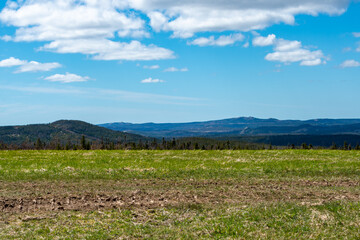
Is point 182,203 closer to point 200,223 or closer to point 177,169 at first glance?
point 200,223

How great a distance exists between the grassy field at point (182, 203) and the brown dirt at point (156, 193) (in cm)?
4

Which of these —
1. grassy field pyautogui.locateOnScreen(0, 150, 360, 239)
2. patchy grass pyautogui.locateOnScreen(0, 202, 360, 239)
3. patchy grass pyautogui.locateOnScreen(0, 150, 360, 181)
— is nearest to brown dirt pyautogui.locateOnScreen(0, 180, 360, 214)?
grassy field pyautogui.locateOnScreen(0, 150, 360, 239)

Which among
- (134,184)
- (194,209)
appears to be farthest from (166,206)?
(134,184)

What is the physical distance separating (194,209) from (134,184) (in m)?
7.90

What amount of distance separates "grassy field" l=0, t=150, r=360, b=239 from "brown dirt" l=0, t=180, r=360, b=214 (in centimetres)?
4

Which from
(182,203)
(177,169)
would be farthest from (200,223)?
(177,169)

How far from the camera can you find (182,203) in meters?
15.7

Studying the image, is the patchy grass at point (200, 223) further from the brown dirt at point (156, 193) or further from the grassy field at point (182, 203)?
the brown dirt at point (156, 193)

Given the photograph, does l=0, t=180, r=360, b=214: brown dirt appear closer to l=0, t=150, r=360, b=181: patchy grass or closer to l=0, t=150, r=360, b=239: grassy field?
l=0, t=150, r=360, b=239: grassy field

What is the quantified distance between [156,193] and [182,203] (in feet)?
9.00

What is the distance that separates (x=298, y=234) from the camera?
11859 millimetres

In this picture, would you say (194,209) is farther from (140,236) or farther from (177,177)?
(177,177)

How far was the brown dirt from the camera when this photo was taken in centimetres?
1580

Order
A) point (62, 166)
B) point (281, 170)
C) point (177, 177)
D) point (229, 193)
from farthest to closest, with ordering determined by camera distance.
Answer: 1. point (62, 166)
2. point (281, 170)
3. point (177, 177)
4. point (229, 193)
